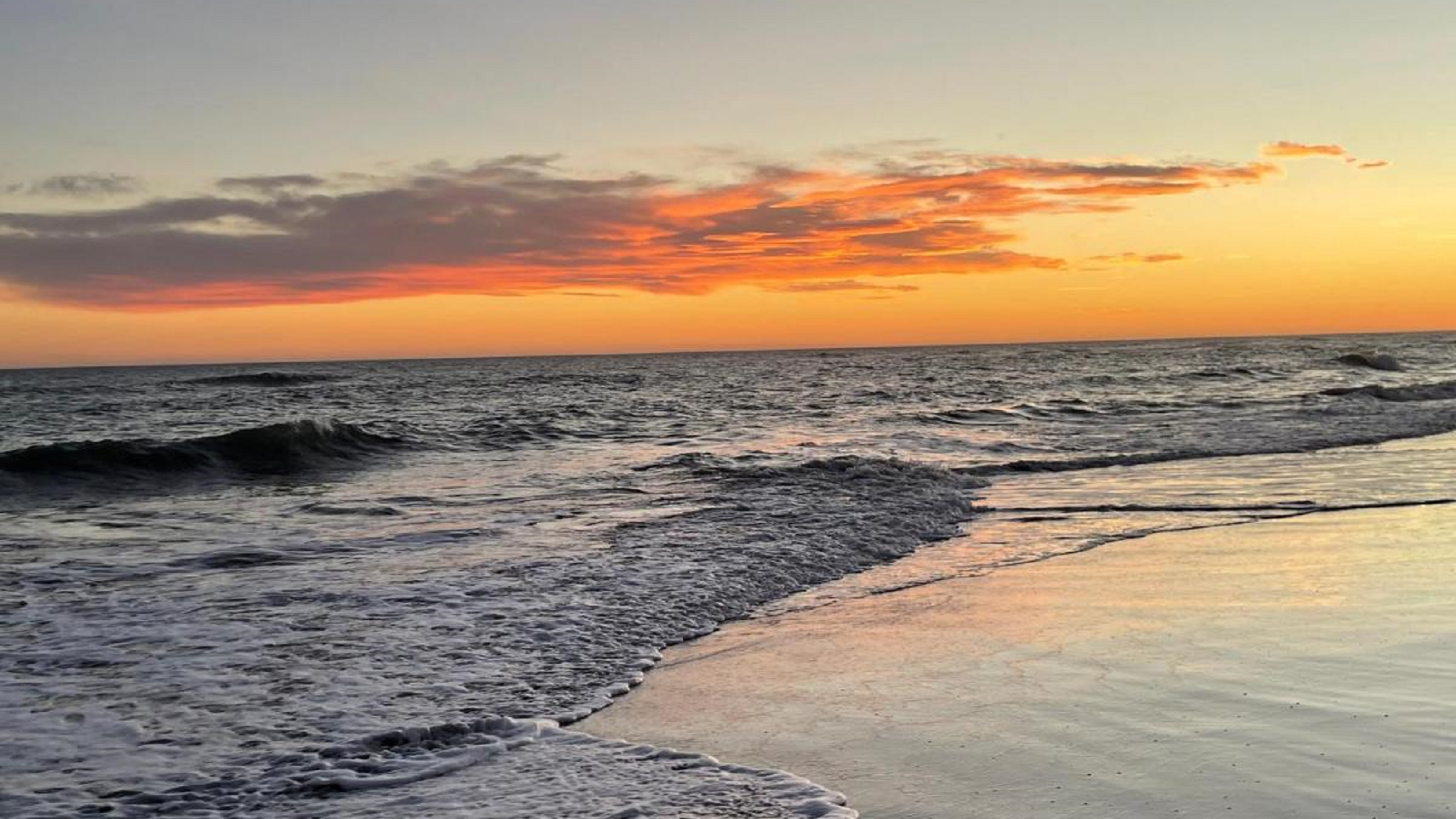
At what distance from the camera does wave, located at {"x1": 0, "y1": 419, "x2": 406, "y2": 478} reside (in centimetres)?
1662

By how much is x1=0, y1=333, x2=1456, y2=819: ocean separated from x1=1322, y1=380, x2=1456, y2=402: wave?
3.51 meters

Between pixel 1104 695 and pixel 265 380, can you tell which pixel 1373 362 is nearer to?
pixel 1104 695

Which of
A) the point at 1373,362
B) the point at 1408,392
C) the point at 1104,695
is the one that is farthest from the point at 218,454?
the point at 1373,362

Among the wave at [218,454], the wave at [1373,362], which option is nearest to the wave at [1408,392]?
the wave at [1373,362]

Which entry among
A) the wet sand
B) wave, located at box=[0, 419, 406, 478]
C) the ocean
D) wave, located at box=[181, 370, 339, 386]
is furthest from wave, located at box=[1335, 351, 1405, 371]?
wave, located at box=[181, 370, 339, 386]

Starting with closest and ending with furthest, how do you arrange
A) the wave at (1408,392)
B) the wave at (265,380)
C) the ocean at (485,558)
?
the ocean at (485,558) < the wave at (1408,392) < the wave at (265,380)

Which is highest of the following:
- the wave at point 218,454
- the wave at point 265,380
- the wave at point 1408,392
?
the wave at point 265,380

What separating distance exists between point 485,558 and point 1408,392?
29.7 meters

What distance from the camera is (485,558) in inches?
356

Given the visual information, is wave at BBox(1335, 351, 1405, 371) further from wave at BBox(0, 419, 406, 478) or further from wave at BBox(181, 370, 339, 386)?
wave at BBox(181, 370, 339, 386)

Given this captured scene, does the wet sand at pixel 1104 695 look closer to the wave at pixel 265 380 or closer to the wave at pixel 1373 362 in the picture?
the wave at pixel 1373 362

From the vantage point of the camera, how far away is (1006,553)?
906cm

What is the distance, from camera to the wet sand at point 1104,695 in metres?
3.88

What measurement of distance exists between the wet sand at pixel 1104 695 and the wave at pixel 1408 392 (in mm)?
24053
